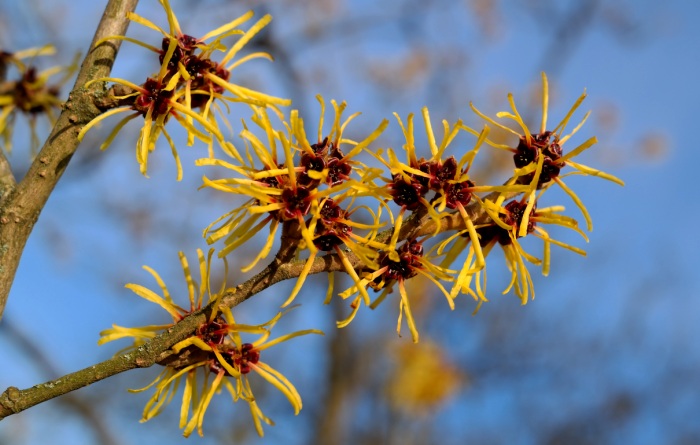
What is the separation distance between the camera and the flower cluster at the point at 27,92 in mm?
1830

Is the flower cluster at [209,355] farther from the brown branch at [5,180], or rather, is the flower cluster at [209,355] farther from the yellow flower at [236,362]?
the brown branch at [5,180]

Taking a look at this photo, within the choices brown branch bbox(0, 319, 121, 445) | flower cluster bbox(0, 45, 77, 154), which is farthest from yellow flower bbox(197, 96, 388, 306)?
brown branch bbox(0, 319, 121, 445)

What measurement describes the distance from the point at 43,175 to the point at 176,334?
0.42 m

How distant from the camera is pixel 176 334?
1156 mm

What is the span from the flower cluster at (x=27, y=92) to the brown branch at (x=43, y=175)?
57 cm

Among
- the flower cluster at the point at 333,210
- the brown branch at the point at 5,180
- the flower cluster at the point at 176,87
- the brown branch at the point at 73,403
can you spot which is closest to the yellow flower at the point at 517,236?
the flower cluster at the point at 333,210

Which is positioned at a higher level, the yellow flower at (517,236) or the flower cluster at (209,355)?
the yellow flower at (517,236)

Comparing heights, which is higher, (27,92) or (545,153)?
(27,92)

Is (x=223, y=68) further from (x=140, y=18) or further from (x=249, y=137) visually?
(x=249, y=137)

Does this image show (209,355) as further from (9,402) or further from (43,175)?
(43,175)

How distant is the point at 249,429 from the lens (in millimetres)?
9836

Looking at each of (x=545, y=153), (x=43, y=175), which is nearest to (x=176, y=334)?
(x=43, y=175)

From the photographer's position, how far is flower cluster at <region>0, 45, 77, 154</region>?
6.00 ft

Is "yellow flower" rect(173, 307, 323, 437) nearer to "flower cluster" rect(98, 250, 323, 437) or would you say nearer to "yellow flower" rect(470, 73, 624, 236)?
"flower cluster" rect(98, 250, 323, 437)
